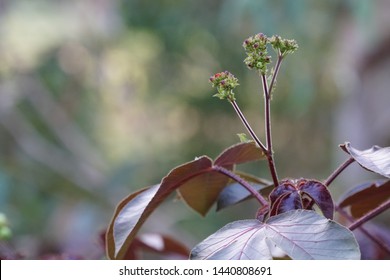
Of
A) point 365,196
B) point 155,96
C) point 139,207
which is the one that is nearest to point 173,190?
point 139,207

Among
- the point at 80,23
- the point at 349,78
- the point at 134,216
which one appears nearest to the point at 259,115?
the point at 349,78

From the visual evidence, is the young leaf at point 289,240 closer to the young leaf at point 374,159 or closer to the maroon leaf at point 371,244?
the young leaf at point 374,159

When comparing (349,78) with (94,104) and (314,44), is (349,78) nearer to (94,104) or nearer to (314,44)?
(314,44)

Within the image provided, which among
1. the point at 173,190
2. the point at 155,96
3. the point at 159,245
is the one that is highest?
the point at 173,190

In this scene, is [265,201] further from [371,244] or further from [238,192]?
[371,244]

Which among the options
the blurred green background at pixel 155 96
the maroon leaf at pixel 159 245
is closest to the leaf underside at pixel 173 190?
the maroon leaf at pixel 159 245

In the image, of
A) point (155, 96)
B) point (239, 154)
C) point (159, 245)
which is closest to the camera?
point (239, 154)

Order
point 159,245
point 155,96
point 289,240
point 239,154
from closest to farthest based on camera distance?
point 289,240
point 239,154
point 159,245
point 155,96
